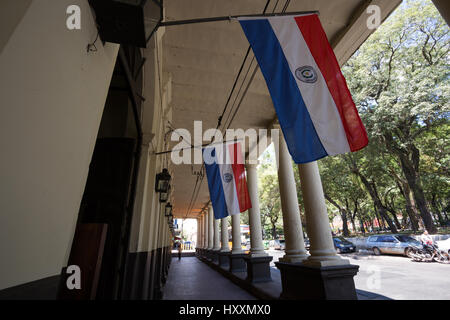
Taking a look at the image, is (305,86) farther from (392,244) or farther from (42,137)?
(392,244)

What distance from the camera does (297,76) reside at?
111 inches

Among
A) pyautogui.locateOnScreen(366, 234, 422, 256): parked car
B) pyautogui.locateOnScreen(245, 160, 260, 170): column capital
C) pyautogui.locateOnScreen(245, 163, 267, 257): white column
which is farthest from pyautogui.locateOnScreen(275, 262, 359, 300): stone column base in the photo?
pyautogui.locateOnScreen(366, 234, 422, 256): parked car

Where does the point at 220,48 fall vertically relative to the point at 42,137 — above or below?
above

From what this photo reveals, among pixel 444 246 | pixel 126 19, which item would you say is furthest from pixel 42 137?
pixel 444 246

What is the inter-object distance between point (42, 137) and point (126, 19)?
1.11 metres

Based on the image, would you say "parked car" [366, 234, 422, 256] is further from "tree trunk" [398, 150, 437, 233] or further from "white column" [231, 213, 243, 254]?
"white column" [231, 213, 243, 254]

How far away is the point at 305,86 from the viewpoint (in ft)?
9.14

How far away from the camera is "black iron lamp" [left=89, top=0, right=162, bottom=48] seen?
62.3 inches

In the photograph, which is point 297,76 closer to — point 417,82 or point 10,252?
point 10,252

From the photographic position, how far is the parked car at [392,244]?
1462 cm

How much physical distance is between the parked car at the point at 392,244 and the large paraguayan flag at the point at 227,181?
14.0 m

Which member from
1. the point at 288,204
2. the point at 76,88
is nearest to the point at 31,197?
the point at 76,88

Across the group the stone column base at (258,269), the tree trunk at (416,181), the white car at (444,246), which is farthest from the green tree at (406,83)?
the stone column base at (258,269)
